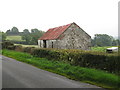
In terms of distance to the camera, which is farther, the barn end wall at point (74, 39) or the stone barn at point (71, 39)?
the barn end wall at point (74, 39)

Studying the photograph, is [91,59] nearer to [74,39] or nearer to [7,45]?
[74,39]

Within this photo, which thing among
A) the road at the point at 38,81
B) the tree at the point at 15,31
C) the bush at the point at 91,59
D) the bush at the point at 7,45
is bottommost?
the road at the point at 38,81

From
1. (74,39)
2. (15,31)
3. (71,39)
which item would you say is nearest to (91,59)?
(71,39)

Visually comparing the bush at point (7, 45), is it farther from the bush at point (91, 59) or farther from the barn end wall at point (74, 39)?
the bush at point (91, 59)

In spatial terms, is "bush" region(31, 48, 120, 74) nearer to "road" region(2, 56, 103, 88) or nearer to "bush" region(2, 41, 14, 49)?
"road" region(2, 56, 103, 88)

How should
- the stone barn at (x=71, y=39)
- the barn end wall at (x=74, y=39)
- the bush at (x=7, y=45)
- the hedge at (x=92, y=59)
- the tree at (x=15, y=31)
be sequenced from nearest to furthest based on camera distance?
1. the hedge at (x=92, y=59)
2. the stone barn at (x=71, y=39)
3. the barn end wall at (x=74, y=39)
4. the bush at (x=7, y=45)
5. the tree at (x=15, y=31)

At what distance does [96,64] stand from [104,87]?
3882 mm

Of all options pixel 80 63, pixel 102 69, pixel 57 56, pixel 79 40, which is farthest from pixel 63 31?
pixel 102 69

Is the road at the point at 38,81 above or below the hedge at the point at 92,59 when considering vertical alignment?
below

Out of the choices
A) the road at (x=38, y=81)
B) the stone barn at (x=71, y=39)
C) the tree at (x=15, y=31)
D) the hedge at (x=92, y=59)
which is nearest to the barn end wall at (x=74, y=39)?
the stone barn at (x=71, y=39)

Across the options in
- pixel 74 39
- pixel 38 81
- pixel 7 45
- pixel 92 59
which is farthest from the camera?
pixel 7 45

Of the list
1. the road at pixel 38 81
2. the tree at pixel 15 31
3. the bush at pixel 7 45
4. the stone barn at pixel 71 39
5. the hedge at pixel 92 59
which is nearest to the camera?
the road at pixel 38 81

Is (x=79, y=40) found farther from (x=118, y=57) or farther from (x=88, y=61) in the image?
(x=118, y=57)

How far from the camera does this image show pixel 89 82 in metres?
9.94
